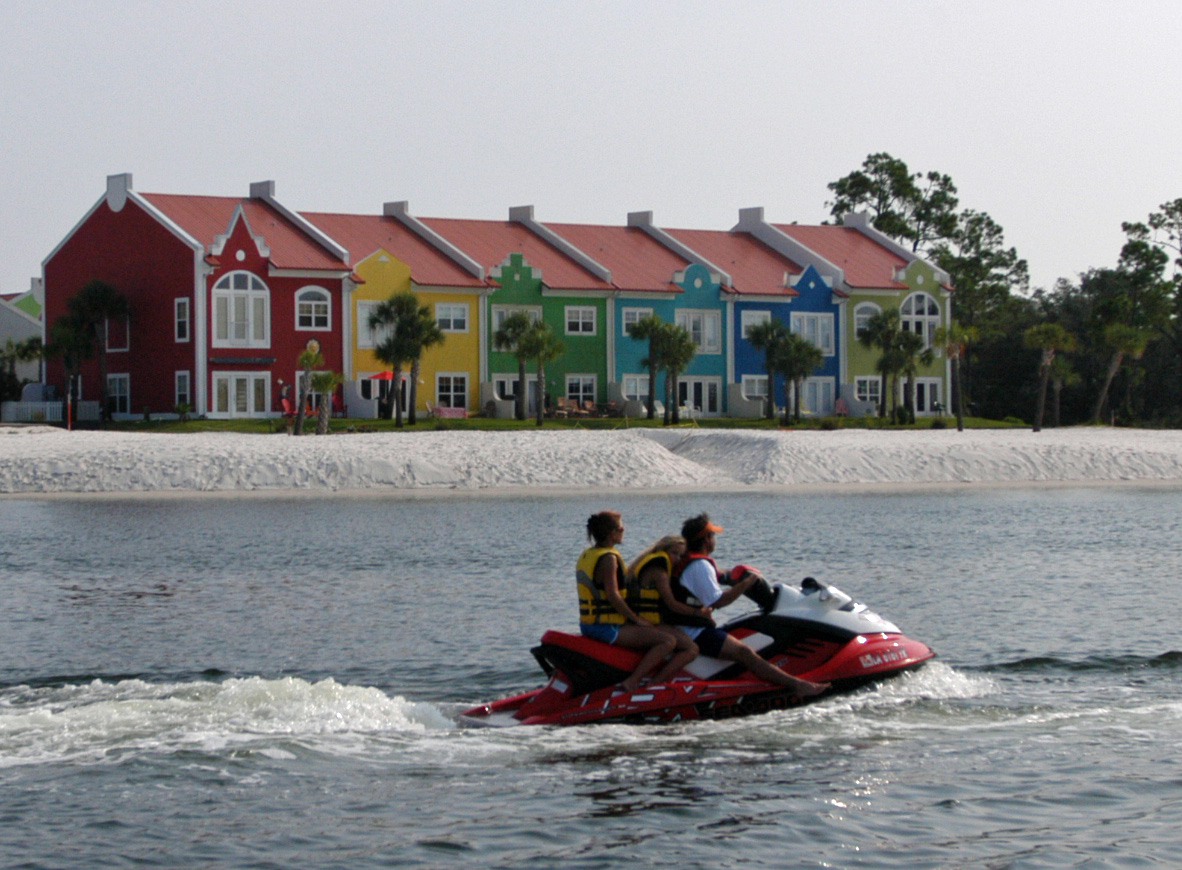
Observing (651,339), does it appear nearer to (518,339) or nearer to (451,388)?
(518,339)

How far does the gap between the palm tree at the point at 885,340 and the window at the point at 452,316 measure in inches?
784

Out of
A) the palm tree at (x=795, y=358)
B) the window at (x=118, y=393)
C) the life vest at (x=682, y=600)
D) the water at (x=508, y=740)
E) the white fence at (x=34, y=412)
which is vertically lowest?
the water at (x=508, y=740)

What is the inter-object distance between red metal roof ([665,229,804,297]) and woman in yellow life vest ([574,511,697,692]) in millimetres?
63067

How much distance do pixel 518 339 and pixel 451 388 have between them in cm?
486

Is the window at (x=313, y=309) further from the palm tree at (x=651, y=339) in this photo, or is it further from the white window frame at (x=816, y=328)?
the white window frame at (x=816, y=328)

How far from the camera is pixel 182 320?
6341cm

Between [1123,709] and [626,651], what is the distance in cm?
466

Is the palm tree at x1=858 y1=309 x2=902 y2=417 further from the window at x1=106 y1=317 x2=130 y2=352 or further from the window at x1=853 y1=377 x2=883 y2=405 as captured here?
the window at x1=106 y1=317 x2=130 y2=352

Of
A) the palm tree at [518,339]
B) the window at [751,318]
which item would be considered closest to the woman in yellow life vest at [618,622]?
the palm tree at [518,339]

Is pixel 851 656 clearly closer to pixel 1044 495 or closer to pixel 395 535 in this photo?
pixel 395 535

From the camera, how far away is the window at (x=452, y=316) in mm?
69062

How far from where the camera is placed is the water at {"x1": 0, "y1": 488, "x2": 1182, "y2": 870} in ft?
33.1

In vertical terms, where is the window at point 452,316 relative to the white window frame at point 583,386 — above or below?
above

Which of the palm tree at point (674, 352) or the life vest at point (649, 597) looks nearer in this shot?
the life vest at point (649, 597)
